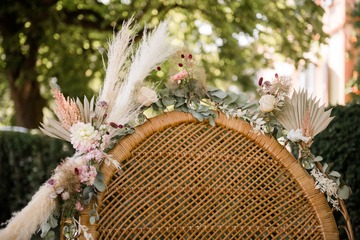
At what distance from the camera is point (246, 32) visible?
659cm

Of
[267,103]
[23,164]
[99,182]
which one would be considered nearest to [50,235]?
[99,182]

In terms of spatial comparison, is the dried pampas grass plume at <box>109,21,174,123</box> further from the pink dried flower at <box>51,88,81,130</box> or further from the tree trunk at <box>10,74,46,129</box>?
the tree trunk at <box>10,74,46,129</box>

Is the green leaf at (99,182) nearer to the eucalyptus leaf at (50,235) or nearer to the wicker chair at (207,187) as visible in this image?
the wicker chair at (207,187)

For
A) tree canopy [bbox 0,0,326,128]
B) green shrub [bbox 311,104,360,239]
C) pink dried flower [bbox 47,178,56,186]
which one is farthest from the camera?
tree canopy [bbox 0,0,326,128]

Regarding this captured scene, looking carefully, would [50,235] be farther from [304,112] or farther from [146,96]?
[304,112]

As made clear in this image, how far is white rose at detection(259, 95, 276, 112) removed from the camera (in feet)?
8.24

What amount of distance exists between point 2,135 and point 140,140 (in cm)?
419

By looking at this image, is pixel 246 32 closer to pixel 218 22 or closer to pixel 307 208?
pixel 218 22

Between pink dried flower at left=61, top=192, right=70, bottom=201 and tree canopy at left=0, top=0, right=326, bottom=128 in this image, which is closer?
pink dried flower at left=61, top=192, right=70, bottom=201

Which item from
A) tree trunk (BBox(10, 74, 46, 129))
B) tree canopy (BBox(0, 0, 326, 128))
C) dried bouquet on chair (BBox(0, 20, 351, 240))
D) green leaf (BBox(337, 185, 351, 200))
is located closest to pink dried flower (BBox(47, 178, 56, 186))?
dried bouquet on chair (BBox(0, 20, 351, 240))

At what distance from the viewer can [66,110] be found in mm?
2309

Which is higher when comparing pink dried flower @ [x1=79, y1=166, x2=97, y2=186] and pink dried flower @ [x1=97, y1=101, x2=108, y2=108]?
pink dried flower @ [x1=97, y1=101, x2=108, y2=108]

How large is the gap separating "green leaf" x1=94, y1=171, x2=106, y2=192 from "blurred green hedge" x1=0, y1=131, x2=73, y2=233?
3.84 m

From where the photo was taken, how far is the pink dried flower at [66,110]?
2309mm
